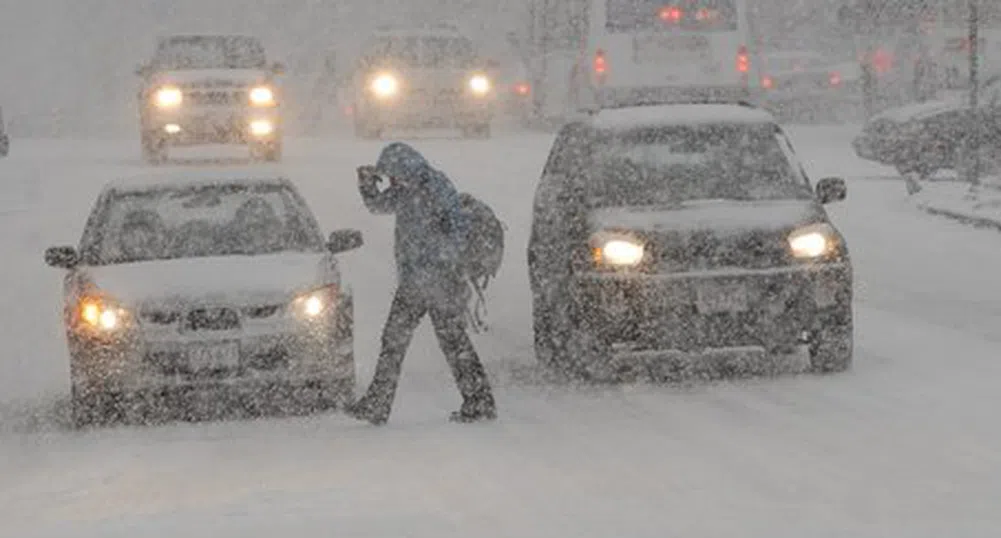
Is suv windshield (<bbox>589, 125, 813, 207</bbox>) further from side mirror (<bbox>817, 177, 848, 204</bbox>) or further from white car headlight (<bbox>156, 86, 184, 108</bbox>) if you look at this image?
white car headlight (<bbox>156, 86, 184, 108</bbox>)

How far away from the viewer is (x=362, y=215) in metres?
26.8

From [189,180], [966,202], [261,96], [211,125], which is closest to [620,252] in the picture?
[189,180]

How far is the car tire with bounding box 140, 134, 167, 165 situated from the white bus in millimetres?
8360

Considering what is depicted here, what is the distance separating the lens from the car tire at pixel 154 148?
1293 inches

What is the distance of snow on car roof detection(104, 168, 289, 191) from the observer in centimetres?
1470

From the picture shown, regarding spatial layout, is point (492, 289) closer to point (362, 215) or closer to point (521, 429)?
point (362, 215)

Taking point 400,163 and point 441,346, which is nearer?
point 400,163

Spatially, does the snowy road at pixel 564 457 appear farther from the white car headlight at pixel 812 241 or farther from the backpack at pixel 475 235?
the backpack at pixel 475 235

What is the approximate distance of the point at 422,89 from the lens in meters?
38.0

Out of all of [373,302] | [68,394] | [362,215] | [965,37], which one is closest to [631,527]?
[68,394]

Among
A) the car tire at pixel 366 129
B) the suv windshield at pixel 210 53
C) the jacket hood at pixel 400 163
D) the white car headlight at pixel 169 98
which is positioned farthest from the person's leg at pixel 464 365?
the car tire at pixel 366 129

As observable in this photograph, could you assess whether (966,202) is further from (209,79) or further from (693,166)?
(693,166)

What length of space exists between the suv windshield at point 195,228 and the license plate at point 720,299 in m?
2.38

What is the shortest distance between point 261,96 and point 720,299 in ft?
64.2
